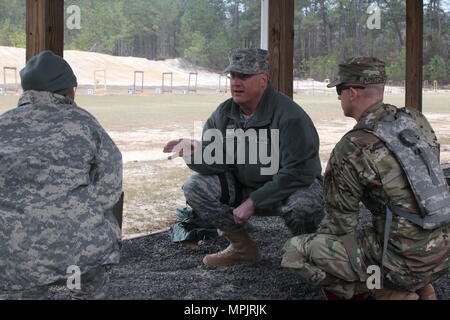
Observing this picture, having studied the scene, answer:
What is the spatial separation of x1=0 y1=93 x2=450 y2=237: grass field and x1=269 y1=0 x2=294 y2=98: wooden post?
4.83 feet

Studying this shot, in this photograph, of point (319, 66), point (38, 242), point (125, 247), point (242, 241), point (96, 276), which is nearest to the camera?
point (38, 242)

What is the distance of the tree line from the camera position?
175 inches

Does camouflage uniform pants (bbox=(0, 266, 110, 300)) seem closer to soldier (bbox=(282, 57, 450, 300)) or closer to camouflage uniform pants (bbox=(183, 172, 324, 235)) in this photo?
soldier (bbox=(282, 57, 450, 300))

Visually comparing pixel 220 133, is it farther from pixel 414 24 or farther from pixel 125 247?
pixel 414 24

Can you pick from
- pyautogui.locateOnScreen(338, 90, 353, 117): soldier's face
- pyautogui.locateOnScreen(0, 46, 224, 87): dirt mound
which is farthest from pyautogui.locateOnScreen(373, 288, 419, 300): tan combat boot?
pyautogui.locateOnScreen(0, 46, 224, 87): dirt mound

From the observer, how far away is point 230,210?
3.17m

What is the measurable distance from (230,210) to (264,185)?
255 millimetres

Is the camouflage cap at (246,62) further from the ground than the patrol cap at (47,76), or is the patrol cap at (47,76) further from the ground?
the camouflage cap at (246,62)

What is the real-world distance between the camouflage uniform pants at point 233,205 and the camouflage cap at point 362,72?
0.82 meters

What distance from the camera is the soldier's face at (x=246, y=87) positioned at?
3.14 meters

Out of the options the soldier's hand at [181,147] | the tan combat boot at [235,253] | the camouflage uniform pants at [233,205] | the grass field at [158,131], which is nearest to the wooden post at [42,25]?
the soldier's hand at [181,147]

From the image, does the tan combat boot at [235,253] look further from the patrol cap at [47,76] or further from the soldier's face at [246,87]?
the patrol cap at [47,76]

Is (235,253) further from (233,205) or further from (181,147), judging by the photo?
(181,147)

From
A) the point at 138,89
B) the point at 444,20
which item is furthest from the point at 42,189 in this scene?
the point at 138,89
